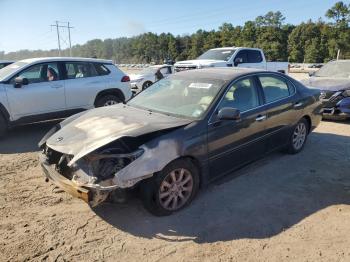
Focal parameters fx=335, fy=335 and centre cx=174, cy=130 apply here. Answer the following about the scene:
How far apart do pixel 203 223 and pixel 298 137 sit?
3.10m

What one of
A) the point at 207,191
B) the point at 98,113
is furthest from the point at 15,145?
the point at 207,191

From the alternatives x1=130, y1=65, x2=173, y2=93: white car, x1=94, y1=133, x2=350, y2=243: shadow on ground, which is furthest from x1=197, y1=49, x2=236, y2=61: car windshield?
x1=94, y1=133, x2=350, y2=243: shadow on ground

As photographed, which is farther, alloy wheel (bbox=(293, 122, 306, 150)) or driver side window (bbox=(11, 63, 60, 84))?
driver side window (bbox=(11, 63, 60, 84))

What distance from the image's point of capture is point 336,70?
10070 mm

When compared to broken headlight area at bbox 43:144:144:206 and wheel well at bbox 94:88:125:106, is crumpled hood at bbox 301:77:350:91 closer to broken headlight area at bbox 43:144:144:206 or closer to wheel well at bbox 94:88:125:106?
wheel well at bbox 94:88:125:106

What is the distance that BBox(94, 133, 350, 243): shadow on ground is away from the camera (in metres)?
3.70

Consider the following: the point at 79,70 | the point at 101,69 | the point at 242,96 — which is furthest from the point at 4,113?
the point at 242,96

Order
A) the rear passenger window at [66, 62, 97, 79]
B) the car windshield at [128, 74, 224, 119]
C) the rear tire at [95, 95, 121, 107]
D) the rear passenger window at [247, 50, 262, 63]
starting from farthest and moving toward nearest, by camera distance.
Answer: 1. the rear passenger window at [247, 50, 262, 63]
2. the rear tire at [95, 95, 121, 107]
3. the rear passenger window at [66, 62, 97, 79]
4. the car windshield at [128, 74, 224, 119]

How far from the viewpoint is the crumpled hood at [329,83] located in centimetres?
869

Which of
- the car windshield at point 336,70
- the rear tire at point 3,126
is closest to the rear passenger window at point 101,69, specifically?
the rear tire at point 3,126

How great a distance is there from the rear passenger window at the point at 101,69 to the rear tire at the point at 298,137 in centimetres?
509

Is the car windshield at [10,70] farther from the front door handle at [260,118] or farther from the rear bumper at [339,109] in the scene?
the rear bumper at [339,109]

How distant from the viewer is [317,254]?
10.9ft

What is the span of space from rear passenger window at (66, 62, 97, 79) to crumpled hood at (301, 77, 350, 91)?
6016 millimetres
